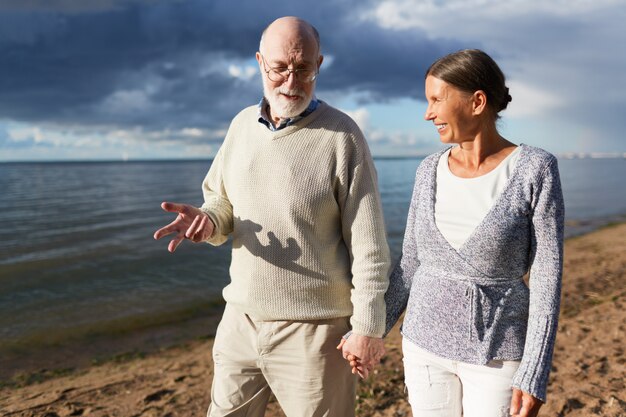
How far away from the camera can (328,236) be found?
260 centimetres

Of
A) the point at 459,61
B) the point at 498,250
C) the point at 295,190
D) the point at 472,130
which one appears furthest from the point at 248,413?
the point at 459,61

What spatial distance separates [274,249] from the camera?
2.61 metres

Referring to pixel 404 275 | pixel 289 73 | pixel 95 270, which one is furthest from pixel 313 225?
pixel 95 270

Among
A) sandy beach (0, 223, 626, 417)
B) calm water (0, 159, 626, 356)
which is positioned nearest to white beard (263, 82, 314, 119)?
sandy beach (0, 223, 626, 417)

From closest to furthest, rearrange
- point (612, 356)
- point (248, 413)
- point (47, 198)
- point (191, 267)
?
point (248, 413)
point (612, 356)
point (191, 267)
point (47, 198)

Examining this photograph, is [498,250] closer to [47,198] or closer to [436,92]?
[436,92]

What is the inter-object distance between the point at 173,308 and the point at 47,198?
23.8 m

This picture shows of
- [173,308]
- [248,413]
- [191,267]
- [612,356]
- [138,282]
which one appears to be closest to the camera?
[248,413]

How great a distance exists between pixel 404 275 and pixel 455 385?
534 mm

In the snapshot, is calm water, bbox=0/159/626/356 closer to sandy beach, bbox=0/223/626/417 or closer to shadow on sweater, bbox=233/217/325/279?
sandy beach, bbox=0/223/626/417

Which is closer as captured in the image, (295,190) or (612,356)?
(295,190)

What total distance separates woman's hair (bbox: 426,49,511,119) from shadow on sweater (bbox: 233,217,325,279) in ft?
3.35

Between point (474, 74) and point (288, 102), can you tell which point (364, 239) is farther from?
point (474, 74)

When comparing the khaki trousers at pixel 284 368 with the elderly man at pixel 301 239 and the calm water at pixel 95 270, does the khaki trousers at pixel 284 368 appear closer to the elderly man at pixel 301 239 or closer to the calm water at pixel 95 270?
the elderly man at pixel 301 239
